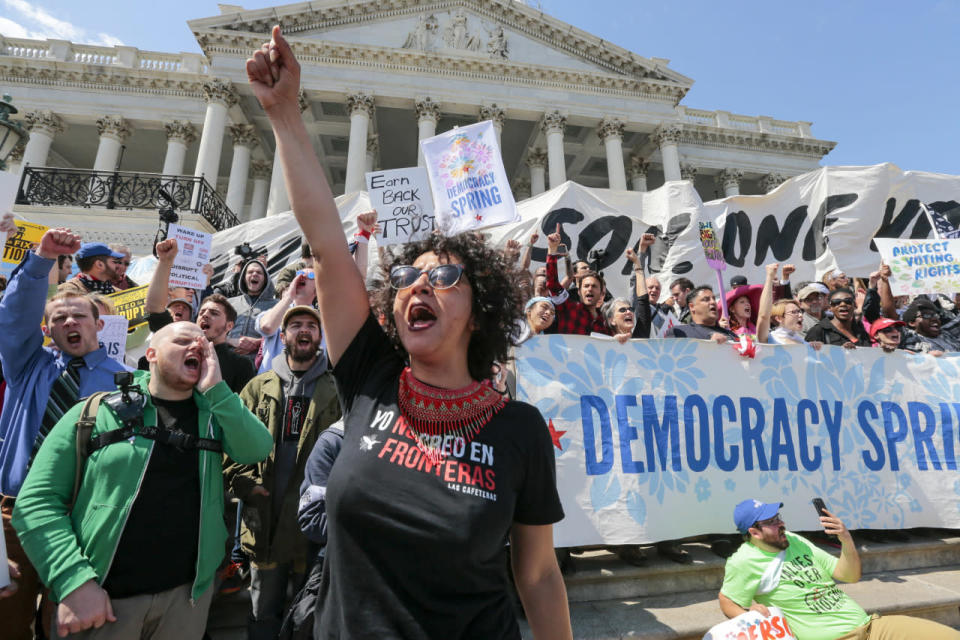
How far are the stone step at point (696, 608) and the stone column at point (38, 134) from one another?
3166 centimetres

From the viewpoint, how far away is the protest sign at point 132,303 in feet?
17.8

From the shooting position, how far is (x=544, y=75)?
82.4 ft

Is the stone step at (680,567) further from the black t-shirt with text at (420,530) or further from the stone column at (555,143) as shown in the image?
the stone column at (555,143)

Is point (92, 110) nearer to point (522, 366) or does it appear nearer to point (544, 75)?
point (544, 75)

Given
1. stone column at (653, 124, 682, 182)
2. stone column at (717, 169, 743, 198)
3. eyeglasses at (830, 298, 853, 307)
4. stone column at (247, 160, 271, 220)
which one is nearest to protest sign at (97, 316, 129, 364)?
eyeglasses at (830, 298, 853, 307)

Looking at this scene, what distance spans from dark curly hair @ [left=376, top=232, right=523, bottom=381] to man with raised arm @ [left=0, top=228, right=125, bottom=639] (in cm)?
207

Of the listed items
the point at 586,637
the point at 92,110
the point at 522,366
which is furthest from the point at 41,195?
the point at 586,637

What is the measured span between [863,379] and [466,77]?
23807 millimetres

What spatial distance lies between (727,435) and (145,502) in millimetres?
4208

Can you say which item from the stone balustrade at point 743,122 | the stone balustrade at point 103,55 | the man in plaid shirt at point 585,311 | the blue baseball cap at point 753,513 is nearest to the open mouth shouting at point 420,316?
the blue baseball cap at point 753,513

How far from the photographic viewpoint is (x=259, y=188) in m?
26.6

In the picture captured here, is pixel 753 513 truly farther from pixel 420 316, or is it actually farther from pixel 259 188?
pixel 259 188

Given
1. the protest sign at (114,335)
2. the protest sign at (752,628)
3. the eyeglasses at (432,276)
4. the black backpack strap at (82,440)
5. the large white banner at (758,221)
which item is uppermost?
the large white banner at (758,221)

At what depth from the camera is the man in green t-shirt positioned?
309 centimetres
